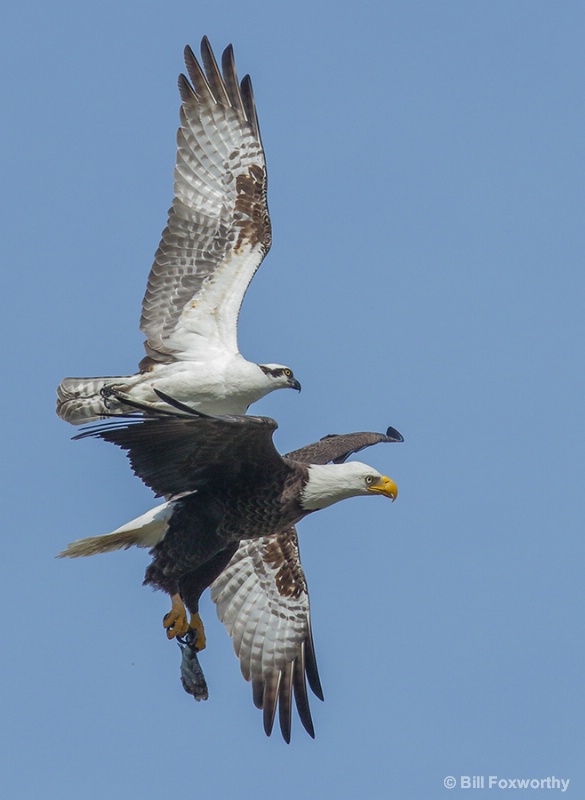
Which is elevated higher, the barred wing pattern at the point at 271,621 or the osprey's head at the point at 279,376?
the osprey's head at the point at 279,376

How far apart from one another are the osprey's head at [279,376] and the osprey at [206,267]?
0.5 inches

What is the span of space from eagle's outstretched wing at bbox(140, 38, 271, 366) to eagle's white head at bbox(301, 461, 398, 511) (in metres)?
2.44

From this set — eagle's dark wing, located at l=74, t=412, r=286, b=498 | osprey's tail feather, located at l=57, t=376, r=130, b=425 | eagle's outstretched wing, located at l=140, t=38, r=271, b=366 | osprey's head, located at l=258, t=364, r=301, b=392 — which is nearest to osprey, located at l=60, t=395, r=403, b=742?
eagle's dark wing, located at l=74, t=412, r=286, b=498

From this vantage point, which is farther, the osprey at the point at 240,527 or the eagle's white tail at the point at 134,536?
the eagle's white tail at the point at 134,536

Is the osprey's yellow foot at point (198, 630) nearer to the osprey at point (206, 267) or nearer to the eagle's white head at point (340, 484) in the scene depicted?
the eagle's white head at point (340, 484)

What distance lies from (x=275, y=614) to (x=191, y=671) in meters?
1.41

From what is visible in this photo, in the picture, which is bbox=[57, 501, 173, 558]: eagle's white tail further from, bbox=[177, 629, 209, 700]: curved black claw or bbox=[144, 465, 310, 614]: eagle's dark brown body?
bbox=[177, 629, 209, 700]: curved black claw

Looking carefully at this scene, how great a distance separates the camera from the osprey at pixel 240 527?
33.1 feet

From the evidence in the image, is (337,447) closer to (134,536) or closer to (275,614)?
(275,614)

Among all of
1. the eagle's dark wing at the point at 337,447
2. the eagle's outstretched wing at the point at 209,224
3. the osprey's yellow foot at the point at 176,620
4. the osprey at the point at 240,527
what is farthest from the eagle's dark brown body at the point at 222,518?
the eagle's outstretched wing at the point at 209,224

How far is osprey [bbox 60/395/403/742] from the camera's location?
33.1 feet

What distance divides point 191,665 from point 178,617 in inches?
17.8

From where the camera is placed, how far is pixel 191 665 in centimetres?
1159

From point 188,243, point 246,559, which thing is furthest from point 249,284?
point 246,559
